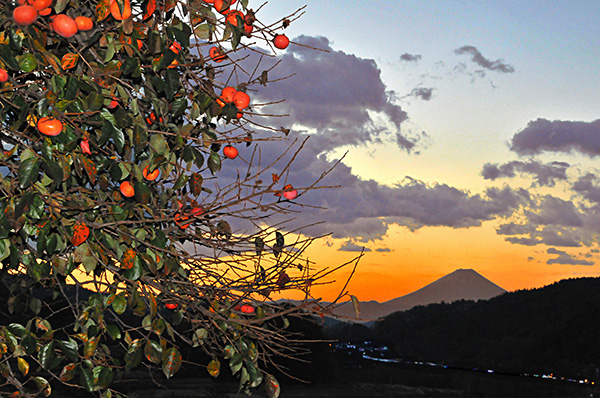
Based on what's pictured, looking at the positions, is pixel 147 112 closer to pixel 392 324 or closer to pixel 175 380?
pixel 175 380

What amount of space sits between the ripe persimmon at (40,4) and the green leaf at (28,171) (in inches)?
30.8

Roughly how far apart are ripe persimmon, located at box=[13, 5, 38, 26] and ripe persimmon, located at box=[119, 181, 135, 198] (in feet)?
3.31

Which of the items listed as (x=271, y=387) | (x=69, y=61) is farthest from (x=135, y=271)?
(x=271, y=387)

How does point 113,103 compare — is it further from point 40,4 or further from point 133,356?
point 133,356

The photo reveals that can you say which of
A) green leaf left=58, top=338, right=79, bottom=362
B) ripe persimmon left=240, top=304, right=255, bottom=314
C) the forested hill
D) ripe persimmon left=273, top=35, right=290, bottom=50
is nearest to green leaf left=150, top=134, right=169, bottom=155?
green leaf left=58, top=338, right=79, bottom=362

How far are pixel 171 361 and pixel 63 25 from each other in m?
2.08

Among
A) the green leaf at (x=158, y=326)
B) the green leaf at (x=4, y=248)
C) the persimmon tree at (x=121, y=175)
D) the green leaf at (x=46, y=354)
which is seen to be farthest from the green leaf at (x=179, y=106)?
the green leaf at (x=46, y=354)

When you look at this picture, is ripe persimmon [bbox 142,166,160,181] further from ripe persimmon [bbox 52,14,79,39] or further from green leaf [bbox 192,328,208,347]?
green leaf [bbox 192,328,208,347]

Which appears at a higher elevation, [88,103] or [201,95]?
[201,95]

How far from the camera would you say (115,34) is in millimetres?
3059

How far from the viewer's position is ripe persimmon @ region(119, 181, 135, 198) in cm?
314

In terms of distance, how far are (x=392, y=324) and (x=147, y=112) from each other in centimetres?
4187

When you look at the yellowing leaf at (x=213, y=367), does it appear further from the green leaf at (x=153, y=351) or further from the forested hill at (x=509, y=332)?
the forested hill at (x=509, y=332)

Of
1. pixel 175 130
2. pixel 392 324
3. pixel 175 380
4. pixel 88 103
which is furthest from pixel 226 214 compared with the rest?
pixel 392 324
